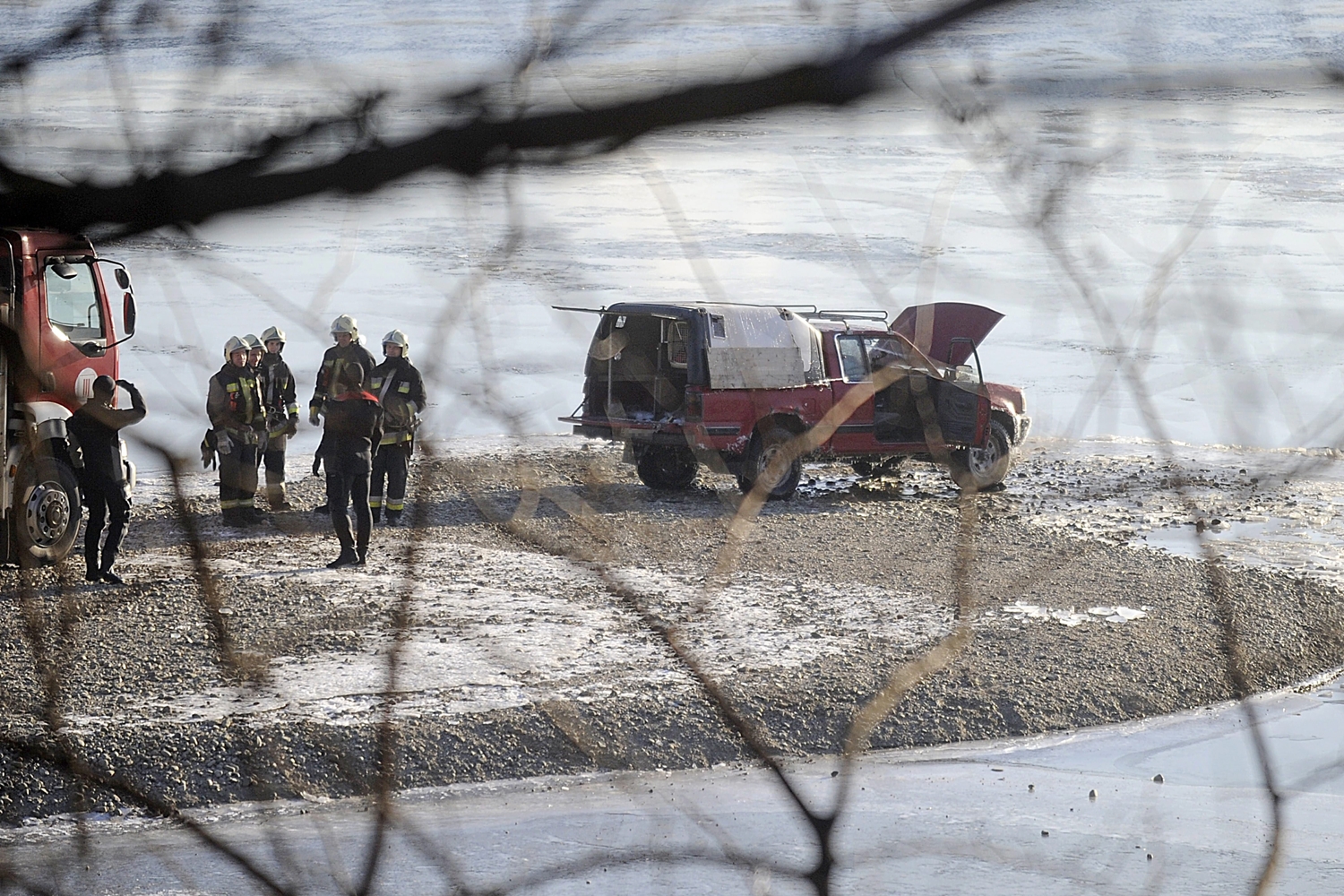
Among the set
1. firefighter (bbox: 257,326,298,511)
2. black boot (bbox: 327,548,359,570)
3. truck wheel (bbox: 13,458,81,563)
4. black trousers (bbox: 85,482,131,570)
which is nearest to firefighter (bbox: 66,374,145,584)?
black trousers (bbox: 85,482,131,570)

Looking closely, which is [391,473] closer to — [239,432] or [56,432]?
[239,432]

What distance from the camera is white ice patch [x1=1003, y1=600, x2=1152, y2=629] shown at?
34.2 ft

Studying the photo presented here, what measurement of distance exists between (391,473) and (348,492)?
1311 mm

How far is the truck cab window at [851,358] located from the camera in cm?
1536

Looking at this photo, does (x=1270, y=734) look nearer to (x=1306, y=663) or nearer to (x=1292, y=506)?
(x=1306, y=663)

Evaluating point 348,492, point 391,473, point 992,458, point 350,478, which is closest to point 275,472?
point 391,473

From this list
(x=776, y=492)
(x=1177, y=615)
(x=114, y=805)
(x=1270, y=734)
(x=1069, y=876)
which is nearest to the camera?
(x=1069, y=876)

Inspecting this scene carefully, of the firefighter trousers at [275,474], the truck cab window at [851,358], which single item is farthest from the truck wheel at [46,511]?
the truck cab window at [851,358]

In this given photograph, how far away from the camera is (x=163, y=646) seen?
8.79 meters

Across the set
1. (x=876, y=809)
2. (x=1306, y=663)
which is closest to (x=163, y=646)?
(x=876, y=809)

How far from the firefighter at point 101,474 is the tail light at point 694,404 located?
17.6 feet

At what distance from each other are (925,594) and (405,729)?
468 centimetres

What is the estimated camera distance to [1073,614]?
10625 mm

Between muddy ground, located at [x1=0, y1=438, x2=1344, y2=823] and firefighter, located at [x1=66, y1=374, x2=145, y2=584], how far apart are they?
0.23 m
